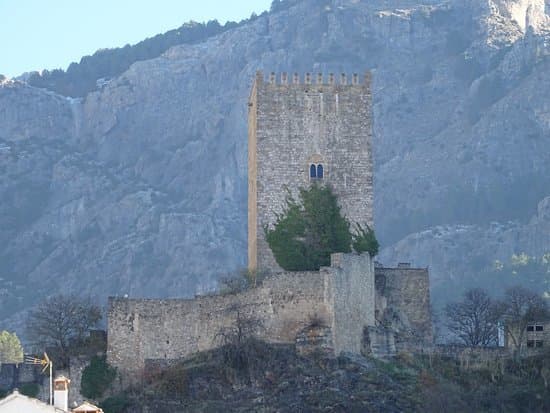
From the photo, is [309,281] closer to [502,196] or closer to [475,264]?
[475,264]

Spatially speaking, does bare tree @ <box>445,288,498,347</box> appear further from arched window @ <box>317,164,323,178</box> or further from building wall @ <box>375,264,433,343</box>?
arched window @ <box>317,164,323,178</box>

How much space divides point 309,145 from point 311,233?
4.91 meters

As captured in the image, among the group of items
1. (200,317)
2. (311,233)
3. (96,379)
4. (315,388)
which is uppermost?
(311,233)

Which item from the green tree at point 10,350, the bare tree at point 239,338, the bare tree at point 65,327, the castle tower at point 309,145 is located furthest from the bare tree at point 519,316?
the green tree at point 10,350

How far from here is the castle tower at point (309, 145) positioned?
288 feet

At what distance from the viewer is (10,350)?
124m

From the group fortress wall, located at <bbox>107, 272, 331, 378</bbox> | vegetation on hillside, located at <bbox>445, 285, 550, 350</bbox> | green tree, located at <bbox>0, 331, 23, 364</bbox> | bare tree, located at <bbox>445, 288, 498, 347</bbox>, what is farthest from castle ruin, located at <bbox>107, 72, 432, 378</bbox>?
green tree, located at <bbox>0, 331, 23, 364</bbox>

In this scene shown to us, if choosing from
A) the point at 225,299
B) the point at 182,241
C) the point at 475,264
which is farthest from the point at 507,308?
the point at 182,241

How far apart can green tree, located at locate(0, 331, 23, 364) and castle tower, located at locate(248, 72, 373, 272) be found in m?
33.0

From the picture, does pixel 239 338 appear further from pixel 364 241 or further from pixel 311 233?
pixel 364 241

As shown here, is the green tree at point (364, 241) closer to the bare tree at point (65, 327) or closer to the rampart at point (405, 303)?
the rampart at point (405, 303)

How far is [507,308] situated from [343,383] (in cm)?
1969

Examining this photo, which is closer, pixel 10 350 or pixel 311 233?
pixel 311 233

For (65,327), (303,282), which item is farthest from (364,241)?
(65,327)
